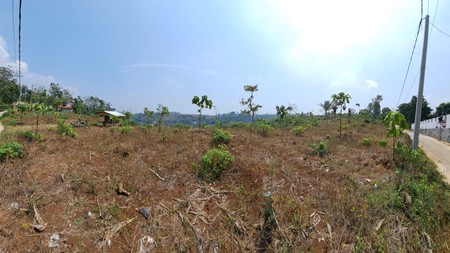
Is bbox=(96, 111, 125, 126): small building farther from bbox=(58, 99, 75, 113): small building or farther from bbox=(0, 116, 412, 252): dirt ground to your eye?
bbox=(58, 99, 75, 113): small building

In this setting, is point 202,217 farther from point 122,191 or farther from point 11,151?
point 11,151

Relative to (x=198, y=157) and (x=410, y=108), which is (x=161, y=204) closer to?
(x=198, y=157)

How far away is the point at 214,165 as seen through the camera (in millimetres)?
6336

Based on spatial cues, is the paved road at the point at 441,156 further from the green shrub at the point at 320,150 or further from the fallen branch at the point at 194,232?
the fallen branch at the point at 194,232

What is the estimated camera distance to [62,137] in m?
8.97

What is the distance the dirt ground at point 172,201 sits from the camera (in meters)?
4.30

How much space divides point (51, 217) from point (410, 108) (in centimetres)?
4876

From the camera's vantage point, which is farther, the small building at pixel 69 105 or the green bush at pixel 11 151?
the small building at pixel 69 105

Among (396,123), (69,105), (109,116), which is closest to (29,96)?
(69,105)

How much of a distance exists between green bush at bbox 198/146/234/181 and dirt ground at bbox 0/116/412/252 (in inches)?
7.6

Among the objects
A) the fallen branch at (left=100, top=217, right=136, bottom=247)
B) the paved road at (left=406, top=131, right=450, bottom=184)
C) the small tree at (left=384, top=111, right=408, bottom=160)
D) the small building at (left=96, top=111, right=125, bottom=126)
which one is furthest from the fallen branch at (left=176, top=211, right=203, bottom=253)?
the small building at (left=96, top=111, right=125, bottom=126)

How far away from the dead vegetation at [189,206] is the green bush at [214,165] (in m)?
0.17

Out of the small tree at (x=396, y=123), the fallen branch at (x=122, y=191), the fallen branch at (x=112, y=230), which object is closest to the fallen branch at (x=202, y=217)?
the fallen branch at (x=112, y=230)

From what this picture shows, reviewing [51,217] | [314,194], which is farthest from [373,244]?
[51,217]
